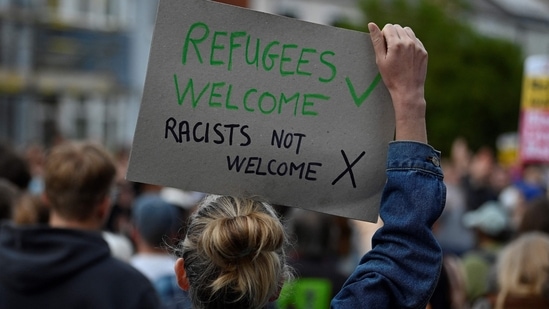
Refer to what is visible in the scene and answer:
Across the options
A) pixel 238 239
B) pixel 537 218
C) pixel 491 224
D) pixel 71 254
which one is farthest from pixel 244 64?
pixel 491 224

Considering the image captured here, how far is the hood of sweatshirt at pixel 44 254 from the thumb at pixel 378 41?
1584mm

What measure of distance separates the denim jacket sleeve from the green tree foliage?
125ft

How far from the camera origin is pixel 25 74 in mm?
32406

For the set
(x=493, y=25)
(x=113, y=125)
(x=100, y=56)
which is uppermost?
(x=493, y=25)

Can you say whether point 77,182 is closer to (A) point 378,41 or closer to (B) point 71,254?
(B) point 71,254

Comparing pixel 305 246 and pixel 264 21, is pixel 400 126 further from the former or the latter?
pixel 305 246

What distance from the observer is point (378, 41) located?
96.7 inches

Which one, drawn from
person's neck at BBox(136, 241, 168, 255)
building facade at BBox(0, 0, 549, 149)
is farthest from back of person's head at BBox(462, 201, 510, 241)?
building facade at BBox(0, 0, 549, 149)

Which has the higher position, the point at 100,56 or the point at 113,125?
the point at 100,56

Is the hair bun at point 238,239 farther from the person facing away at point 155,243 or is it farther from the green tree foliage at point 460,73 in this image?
the green tree foliage at point 460,73

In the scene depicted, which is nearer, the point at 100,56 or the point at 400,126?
the point at 400,126

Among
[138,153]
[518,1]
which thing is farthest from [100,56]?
[518,1]

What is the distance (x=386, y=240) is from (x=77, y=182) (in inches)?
70.2

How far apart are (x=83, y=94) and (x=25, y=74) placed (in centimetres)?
279
